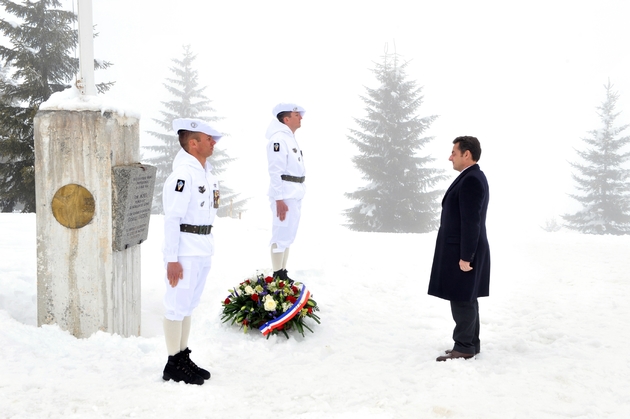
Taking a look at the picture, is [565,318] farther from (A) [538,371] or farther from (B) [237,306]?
(B) [237,306]

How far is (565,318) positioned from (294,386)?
3.76m

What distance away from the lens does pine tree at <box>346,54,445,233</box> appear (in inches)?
874

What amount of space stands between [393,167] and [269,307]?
17827mm

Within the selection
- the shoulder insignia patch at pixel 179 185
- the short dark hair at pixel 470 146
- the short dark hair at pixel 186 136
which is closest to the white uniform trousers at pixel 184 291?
the shoulder insignia patch at pixel 179 185

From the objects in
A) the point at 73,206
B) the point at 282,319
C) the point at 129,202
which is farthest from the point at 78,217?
the point at 282,319

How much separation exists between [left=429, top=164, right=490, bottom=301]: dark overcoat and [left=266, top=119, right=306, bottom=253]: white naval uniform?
2.03 m

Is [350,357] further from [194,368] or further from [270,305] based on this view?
[194,368]

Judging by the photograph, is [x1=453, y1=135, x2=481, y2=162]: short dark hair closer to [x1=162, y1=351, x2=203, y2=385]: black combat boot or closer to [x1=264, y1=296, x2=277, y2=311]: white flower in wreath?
[x1=264, y1=296, x2=277, y2=311]: white flower in wreath

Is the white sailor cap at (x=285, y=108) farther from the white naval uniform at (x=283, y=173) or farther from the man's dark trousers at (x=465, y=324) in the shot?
the man's dark trousers at (x=465, y=324)

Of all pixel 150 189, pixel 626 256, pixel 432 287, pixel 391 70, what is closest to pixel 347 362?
pixel 432 287

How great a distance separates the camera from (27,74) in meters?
16.5

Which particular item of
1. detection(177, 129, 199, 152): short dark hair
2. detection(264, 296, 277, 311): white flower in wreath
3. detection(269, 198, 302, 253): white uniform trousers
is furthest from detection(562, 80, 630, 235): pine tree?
detection(177, 129, 199, 152): short dark hair

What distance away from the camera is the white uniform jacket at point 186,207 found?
398 centimetres

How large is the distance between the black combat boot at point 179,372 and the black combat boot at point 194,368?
44 mm
